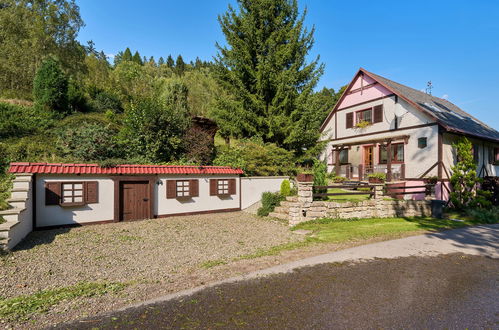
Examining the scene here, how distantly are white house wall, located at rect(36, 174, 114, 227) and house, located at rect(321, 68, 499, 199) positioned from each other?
1551 cm

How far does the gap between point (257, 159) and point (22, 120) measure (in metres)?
16.5

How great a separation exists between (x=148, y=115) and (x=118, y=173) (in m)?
4.92

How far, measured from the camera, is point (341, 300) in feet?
13.9

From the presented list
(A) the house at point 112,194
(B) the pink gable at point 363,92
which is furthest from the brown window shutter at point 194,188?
(B) the pink gable at point 363,92

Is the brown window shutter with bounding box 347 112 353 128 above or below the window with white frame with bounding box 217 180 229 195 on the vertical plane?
above

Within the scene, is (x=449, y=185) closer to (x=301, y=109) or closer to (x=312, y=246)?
(x=301, y=109)

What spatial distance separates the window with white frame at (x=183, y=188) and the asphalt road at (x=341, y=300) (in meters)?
7.96

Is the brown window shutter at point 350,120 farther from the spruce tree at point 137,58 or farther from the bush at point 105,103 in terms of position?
the spruce tree at point 137,58

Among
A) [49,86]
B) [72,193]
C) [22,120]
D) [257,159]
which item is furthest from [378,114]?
[22,120]

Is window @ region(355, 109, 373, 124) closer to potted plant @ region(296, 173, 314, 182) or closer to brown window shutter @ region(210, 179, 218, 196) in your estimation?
potted plant @ region(296, 173, 314, 182)

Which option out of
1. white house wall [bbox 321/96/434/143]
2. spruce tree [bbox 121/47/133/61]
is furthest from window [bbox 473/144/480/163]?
spruce tree [bbox 121/47/133/61]

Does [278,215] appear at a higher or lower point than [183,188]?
lower

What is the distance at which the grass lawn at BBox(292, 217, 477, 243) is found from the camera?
8.74 m

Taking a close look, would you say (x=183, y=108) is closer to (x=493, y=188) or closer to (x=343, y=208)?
(x=343, y=208)
